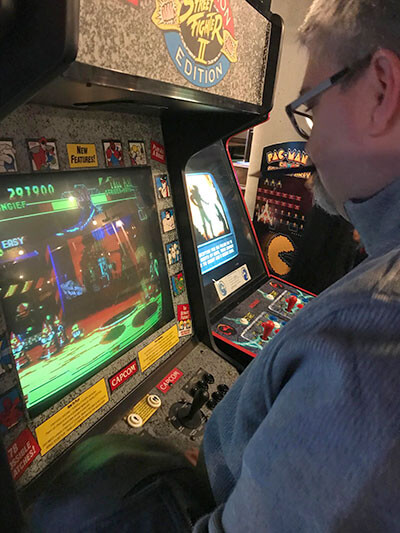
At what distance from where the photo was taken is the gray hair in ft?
1.58

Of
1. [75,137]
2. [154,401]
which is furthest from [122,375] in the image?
[75,137]

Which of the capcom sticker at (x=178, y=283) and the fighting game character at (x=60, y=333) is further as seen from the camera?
the capcom sticker at (x=178, y=283)

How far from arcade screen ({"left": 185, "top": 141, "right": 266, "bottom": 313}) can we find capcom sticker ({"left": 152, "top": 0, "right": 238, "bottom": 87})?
568 mm

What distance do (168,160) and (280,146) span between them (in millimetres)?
1488

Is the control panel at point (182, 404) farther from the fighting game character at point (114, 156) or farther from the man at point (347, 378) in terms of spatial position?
the fighting game character at point (114, 156)

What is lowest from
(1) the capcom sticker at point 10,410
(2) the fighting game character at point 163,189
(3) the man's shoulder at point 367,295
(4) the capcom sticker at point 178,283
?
(1) the capcom sticker at point 10,410

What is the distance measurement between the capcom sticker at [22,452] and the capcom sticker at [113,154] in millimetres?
603

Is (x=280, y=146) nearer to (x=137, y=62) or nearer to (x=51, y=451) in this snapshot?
(x=137, y=62)

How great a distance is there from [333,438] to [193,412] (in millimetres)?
591

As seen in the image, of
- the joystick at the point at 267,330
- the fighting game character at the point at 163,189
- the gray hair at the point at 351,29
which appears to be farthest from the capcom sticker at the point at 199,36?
the joystick at the point at 267,330

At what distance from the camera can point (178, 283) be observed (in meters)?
1.07

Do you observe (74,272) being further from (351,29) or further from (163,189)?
(351,29)

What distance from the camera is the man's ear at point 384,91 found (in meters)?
0.47

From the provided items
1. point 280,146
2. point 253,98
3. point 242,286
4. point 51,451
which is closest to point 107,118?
point 253,98
